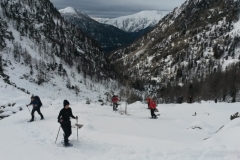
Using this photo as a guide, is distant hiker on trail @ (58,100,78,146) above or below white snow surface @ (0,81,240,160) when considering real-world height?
above

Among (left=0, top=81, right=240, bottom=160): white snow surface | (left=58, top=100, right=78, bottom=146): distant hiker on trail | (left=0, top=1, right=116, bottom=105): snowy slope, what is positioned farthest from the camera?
(left=0, top=1, right=116, bottom=105): snowy slope

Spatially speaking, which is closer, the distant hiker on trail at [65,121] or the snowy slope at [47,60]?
the distant hiker on trail at [65,121]

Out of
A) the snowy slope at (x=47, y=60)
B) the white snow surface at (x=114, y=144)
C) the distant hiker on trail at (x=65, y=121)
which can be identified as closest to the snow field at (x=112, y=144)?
the white snow surface at (x=114, y=144)

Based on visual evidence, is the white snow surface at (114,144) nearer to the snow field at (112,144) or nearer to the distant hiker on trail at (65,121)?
the snow field at (112,144)

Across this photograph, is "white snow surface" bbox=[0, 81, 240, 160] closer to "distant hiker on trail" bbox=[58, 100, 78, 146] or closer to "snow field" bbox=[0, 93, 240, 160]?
"snow field" bbox=[0, 93, 240, 160]

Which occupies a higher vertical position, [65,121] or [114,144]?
[65,121]

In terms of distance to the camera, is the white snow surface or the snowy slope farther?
the snowy slope

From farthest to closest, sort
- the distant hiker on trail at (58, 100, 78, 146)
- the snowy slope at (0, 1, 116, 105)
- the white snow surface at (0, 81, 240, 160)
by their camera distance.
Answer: the snowy slope at (0, 1, 116, 105) → the distant hiker on trail at (58, 100, 78, 146) → the white snow surface at (0, 81, 240, 160)

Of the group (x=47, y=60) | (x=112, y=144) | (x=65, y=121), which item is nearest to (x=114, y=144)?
(x=112, y=144)

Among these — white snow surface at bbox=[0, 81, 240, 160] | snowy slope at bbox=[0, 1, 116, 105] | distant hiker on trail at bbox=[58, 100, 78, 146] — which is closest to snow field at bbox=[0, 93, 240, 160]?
white snow surface at bbox=[0, 81, 240, 160]

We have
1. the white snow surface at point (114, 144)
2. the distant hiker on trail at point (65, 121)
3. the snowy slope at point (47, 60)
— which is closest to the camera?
the white snow surface at point (114, 144)

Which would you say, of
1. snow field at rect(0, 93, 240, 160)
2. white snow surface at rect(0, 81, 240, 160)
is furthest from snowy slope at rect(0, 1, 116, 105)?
snow field at rect(0, 93, 240, 160)

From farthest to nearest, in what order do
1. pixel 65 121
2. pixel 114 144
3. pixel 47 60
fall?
1. pixel 47 60
2. pixel 65 121
3. pixel 114 144

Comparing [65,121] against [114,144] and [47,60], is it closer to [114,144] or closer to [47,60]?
[114,144]
